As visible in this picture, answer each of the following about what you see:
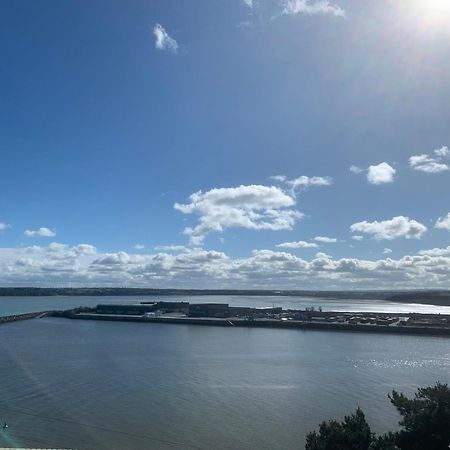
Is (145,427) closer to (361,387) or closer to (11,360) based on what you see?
(361,387)

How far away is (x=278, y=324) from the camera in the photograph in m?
30.4

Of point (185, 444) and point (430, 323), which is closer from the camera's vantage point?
point (185, 444)

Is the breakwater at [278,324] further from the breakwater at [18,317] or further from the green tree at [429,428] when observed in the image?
the green tree at [429,428]

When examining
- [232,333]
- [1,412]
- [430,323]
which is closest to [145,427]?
[1,412]

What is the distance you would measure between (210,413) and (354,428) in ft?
15.1

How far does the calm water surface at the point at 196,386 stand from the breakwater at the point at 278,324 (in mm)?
3424

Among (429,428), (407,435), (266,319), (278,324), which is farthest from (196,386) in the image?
(266,319)

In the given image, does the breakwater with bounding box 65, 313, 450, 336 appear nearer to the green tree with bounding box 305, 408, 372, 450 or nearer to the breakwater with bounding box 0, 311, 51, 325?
the breakwater with bounding box 0, 311, 51, 325

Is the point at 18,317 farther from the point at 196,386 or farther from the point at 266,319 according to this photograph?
the point at 196,386

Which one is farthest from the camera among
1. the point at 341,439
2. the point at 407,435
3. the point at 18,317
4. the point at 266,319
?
the point at 18,317

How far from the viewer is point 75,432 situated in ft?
27.3

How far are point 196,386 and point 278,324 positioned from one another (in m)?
18.7

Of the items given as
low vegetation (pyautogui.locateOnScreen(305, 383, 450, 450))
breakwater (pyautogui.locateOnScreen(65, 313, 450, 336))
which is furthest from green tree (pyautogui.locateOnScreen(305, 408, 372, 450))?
breakwater (pyautogui.locateOnScreen(65, 313, 450, 336))

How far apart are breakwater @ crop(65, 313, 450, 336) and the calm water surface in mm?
3424
